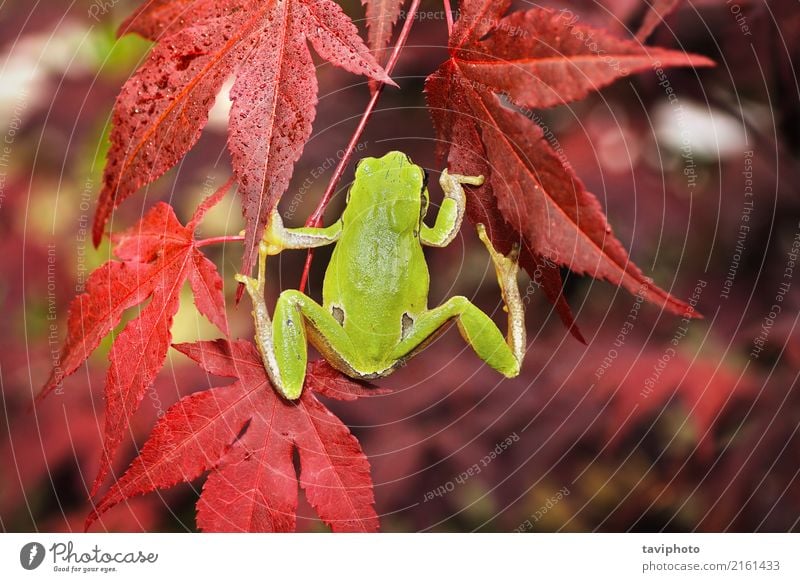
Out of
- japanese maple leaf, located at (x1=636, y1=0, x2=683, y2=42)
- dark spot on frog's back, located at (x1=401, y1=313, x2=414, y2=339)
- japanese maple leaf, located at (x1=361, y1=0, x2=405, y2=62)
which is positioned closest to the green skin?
dark spot on frog's back, located at (x1=401, y1=313, x2=414, y2=339)

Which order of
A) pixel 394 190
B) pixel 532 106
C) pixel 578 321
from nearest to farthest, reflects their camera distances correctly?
pixel 532 106 → pixel 394 190 → pixel 578 321

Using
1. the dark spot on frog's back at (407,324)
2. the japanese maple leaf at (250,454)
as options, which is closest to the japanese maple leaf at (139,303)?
the japanese maple leaf at (250,454)

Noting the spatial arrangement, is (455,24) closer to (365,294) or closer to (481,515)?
(365,294)

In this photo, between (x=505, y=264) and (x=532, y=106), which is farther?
(x=505, y=264)

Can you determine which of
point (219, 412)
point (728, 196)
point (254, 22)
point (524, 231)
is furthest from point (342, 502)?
point (728, 196)
